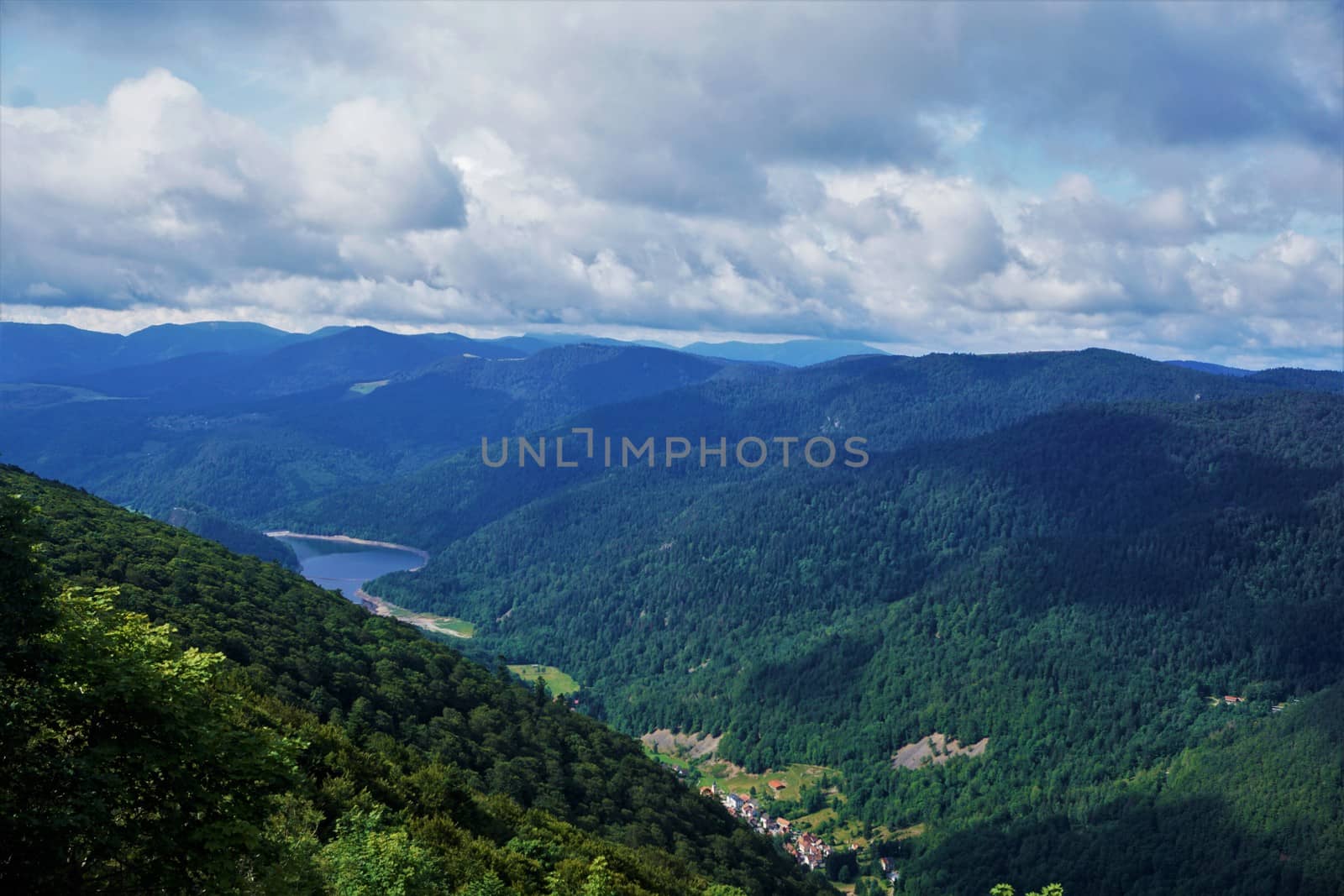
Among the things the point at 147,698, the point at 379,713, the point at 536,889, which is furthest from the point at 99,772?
the point at 379,713

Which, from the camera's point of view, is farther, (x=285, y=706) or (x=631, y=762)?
(x=631, y=762)

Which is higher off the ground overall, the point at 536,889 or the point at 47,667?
the point at 47,667

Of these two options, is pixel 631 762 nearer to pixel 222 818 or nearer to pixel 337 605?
pixel 337 605

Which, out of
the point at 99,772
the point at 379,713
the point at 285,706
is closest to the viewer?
the point at 99,772

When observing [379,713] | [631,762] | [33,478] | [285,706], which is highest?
[33,478]

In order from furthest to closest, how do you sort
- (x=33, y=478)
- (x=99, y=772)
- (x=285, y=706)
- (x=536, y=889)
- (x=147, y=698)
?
1. (x=33, y=478)
2. (x=285, y=706)
3. (x=536, y=889)
4. (x=147, y=698)
5. (x=99, y=772)

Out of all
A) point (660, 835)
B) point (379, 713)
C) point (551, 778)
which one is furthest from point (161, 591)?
point (660, 835)
